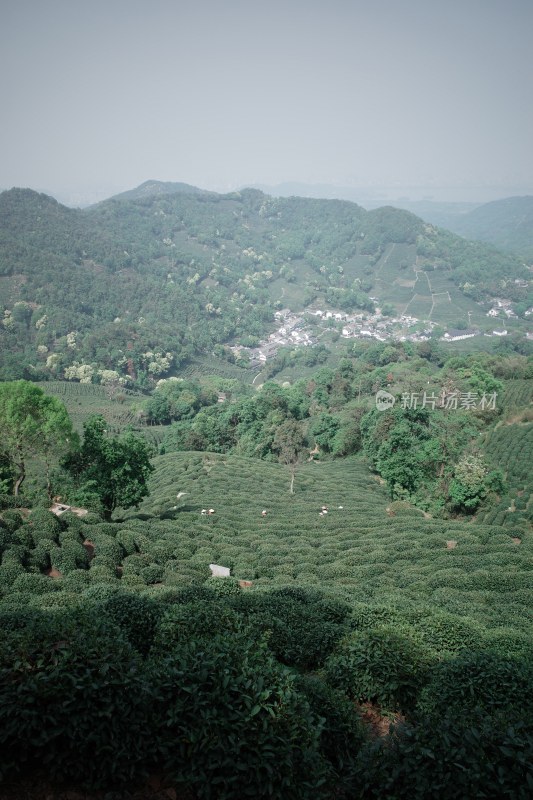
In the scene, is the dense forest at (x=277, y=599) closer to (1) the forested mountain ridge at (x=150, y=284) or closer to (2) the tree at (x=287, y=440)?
(2) the tree at (x=287, y=440)

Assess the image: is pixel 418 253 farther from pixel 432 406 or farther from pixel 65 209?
pixel 432 406

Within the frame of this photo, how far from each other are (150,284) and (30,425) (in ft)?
440

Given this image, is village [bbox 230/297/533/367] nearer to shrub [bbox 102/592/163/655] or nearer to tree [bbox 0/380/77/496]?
tree [bbox 0/380/77/496]

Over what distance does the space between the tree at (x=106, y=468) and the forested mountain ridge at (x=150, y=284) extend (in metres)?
69.8

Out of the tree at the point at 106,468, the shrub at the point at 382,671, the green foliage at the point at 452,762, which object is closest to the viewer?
the green foliage at the point at 452,762

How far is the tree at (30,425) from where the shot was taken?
21.0 m

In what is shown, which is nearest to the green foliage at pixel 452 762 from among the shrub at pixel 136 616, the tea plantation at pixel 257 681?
the tea plantation at pixel 257 681

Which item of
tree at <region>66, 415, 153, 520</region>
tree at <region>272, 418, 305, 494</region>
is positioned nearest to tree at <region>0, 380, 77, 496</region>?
tree at <region>66, 415, 153, 520</region>

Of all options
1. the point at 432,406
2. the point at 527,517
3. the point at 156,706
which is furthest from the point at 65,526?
the point at 432,406

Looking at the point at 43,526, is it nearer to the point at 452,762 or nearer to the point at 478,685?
the point at 478,685

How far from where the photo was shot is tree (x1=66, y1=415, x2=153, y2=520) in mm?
22438

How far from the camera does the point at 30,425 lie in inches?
833

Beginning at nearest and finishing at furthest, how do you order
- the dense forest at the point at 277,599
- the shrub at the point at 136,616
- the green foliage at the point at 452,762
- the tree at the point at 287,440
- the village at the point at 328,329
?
the green foliage at the point at 452,762
the dense forest at the point at 277,599
the shrub at the point at 136,616
the tree at the point at 287,440
the village at the point at 328,329

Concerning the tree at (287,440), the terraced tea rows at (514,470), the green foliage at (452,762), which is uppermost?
the green foliage at (452,762)
